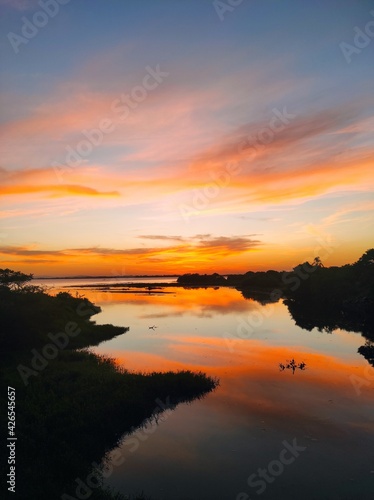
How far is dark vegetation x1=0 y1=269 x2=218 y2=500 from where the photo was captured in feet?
48.2

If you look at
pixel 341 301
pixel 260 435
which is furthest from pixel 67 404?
pixel 341 301

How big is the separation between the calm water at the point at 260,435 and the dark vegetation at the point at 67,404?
122 centimetres

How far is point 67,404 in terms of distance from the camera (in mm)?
20469

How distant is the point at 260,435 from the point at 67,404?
10.2 metres

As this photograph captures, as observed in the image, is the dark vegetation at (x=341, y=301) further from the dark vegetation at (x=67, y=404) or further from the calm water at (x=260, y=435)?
the dark vegetation at (x=67, y=404)

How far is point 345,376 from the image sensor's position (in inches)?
1180

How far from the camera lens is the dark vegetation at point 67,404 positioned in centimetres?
1470

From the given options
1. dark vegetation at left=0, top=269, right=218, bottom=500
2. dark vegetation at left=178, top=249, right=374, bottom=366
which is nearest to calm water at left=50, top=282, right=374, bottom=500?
dark vegetation at left=0, top=269, right=218, bottom=500

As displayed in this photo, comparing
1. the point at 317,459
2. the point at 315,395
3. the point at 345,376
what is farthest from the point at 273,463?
the point at 345,376

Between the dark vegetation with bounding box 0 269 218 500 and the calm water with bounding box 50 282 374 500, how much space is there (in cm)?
122

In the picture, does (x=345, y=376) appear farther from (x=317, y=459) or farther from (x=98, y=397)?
(x=98, y=397)

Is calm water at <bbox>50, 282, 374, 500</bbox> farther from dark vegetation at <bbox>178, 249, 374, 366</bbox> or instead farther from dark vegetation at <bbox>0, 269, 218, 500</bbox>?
dark vegetation at <bbox>178, 249, 374, 366</bbox>

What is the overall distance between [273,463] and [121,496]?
21.3 feet

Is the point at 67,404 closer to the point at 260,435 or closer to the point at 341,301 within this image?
the point at 260,435
